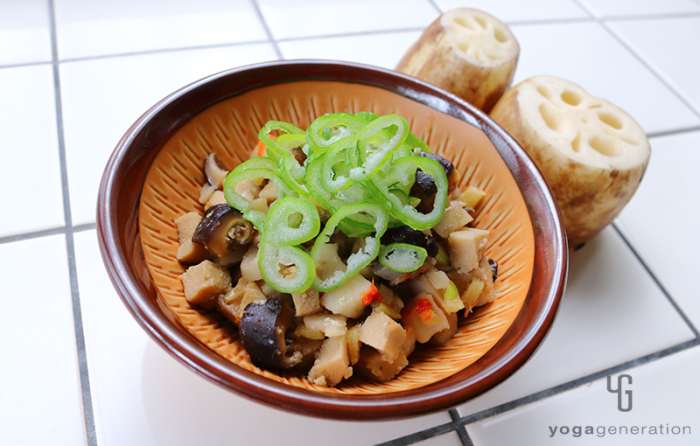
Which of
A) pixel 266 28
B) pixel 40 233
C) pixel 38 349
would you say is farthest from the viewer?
pixel 266 28

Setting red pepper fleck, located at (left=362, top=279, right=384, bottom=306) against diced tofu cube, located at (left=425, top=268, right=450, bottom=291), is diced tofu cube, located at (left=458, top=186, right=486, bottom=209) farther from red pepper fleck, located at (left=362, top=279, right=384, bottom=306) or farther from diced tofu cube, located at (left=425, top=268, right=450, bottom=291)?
red pepper fleck, located at (left=362, top=279, right=384, bottom=306)

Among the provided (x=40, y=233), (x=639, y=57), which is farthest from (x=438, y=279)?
(x=639, y=57)

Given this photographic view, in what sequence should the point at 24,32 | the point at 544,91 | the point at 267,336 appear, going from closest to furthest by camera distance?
Result: 1. the point at 267,336
2. the point at 544,91
3. the point at 24,32

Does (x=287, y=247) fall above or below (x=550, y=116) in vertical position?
above

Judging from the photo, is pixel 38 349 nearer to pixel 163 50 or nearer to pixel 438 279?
pixel 438 279

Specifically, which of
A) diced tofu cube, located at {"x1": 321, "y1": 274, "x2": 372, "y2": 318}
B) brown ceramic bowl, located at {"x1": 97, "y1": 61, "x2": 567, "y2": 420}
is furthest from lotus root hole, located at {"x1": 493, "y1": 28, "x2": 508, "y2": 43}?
diced tofu cube, located at {"x1": 321, "y1": 274, "x2": 372, "y2": 318}

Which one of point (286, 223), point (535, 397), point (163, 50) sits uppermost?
point (163, 50)
